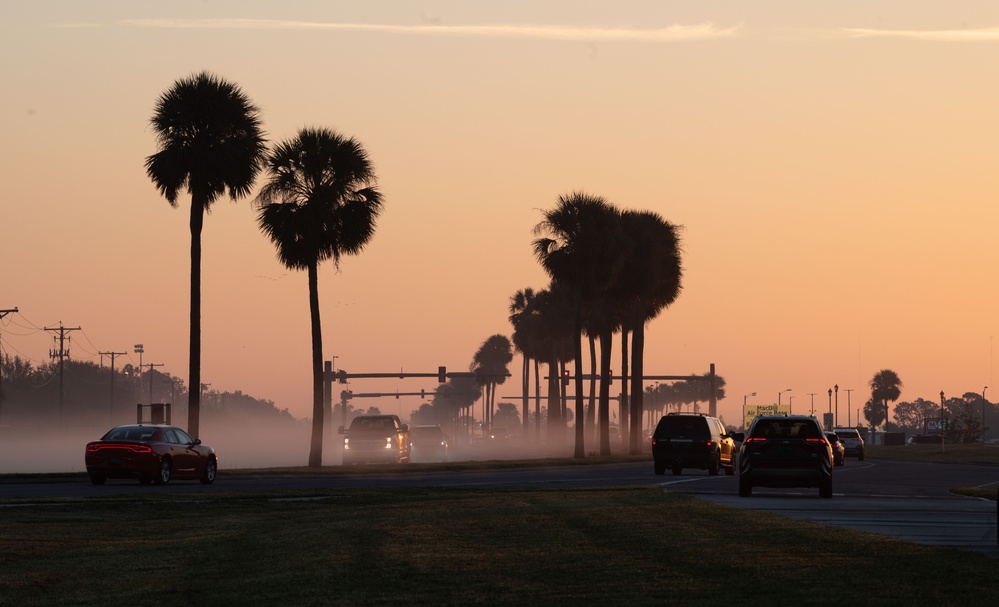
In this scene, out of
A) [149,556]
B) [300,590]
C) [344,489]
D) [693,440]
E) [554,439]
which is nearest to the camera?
[300,590]

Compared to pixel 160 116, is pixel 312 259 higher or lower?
lower

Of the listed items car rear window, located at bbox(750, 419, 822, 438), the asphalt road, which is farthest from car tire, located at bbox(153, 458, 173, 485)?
car rear window, located at bbox(750, 419, 822, 438)

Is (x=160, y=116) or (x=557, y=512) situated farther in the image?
(x=160, y=116)

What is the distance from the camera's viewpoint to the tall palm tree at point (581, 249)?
227 ft

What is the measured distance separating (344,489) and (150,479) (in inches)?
275

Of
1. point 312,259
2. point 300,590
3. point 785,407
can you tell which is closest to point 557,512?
point 300,590

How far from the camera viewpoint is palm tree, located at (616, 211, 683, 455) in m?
76.5

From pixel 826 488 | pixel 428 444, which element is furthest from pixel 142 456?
pixel 428 444

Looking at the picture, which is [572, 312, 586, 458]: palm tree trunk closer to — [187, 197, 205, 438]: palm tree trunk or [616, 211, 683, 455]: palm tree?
[616, 211, 683, 455]: palm tree

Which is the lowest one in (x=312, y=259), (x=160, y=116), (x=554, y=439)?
(x=554, y=439)

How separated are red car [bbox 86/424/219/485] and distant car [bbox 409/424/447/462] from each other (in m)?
27.9

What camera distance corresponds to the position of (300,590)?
12445mm

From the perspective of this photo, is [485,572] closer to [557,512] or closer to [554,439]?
[557,512]

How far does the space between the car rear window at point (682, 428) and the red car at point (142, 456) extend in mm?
14535
